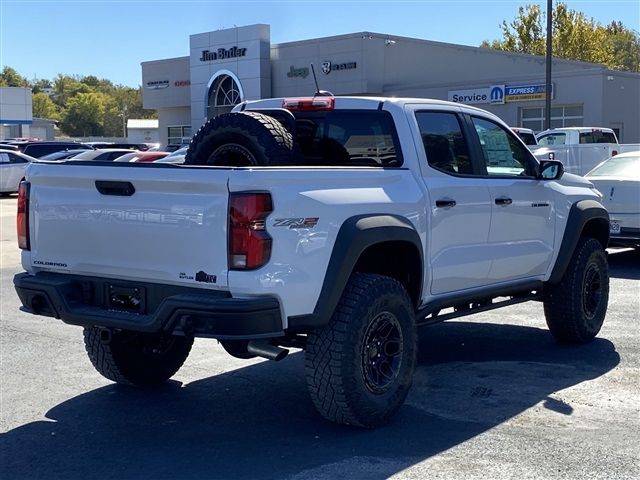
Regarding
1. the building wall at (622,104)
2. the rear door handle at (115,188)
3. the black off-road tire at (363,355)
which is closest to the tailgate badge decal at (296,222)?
the black off-road tire at (363,355)

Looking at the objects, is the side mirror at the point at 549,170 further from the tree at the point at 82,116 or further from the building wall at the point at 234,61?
the tree at the point at 82,116

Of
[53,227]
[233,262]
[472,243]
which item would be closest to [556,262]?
[472,243]

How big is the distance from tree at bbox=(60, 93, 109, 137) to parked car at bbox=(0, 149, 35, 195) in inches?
3545

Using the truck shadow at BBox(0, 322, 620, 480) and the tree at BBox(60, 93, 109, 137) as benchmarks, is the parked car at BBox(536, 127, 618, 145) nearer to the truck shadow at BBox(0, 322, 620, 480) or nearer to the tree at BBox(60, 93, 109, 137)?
the truck shadow at BBox(0, 322, 620, 480)

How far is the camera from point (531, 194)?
693 centimetres

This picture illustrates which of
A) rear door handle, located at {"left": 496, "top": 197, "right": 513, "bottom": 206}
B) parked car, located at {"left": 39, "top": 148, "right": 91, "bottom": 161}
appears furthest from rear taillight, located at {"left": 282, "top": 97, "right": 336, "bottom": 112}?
parked car, located at {"left": 39, "top": 148, "right": 91, "bottom": 161}

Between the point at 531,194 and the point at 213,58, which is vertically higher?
the point at 213,58

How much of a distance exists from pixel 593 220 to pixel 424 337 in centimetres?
182

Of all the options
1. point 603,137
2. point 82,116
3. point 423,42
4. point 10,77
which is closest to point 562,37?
point 423,42

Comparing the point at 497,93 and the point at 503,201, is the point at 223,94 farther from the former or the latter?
the point at 503,201

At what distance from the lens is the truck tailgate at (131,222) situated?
4.76 metres

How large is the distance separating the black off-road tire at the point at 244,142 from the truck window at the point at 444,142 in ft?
3.23

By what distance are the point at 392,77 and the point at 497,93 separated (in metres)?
6.72

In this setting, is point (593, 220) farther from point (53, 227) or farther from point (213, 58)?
point (213, 58)
